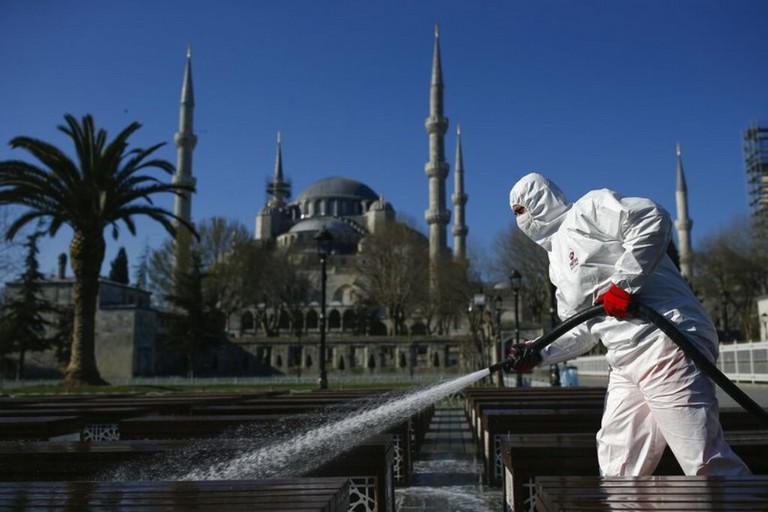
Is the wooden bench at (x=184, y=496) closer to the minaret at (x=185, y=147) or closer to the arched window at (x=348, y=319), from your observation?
the minaret at (x=185, y=147)

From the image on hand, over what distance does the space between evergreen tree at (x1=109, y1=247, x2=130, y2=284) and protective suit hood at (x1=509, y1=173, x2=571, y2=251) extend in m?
73.1

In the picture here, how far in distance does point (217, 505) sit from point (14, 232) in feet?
74.5

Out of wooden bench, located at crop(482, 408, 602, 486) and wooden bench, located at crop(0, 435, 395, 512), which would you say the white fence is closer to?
wooden bench, located at crop(482, 408, 602, 486)

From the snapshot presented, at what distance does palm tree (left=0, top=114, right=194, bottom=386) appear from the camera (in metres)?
22.3

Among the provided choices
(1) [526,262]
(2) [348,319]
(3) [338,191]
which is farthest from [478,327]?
(3) [338,191]

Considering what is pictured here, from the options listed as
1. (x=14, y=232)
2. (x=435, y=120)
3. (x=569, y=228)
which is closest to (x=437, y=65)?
(x=435, y=120)

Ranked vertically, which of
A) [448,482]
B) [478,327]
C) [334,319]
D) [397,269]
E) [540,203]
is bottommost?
[448,482]

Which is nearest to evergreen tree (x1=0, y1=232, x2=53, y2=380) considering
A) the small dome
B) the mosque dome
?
the mosque dome

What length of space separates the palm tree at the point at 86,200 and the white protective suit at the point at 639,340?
2069 cm

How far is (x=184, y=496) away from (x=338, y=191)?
99368 mm

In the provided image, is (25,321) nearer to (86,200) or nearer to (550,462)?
(86,200)

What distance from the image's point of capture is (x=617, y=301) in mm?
3361

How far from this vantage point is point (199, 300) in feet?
146

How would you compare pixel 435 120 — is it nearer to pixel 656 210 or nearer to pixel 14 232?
pixel 14 232
